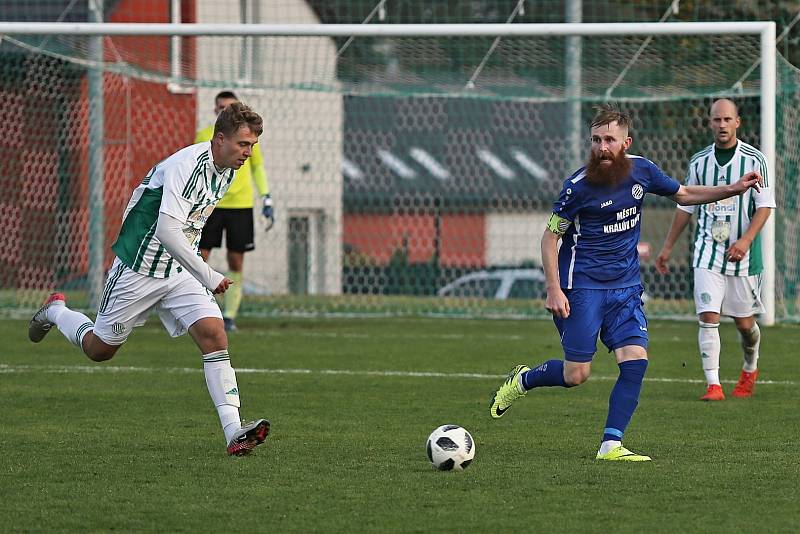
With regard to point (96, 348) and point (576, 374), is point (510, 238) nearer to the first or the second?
point (96, 348)

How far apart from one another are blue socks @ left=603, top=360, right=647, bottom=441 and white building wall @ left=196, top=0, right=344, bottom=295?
10.0 m

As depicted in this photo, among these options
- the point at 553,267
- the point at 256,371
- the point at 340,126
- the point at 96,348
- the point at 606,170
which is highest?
the point at 340,126

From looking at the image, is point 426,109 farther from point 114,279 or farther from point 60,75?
point 114,279

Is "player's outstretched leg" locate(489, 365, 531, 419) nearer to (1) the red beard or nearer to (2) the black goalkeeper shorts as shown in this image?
(1) the red beard

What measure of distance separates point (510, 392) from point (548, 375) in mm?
382

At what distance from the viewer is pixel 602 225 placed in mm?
6969

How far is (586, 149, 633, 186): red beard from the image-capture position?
22.3 feet

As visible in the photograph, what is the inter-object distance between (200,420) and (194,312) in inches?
51.0

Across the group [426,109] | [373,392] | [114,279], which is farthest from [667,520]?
[426,109]

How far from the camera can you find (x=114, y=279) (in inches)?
289

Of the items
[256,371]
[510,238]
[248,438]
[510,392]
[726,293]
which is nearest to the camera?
[248,438]

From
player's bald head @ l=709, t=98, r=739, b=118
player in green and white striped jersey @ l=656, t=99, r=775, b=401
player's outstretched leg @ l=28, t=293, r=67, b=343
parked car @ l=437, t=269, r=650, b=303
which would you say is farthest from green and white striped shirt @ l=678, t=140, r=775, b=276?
parked car @ l=437, t=269, r=650, b=303

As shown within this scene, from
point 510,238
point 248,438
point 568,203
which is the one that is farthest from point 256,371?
point 510,238

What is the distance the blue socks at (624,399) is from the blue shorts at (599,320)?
0.42ft
